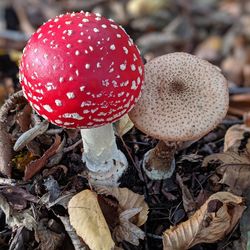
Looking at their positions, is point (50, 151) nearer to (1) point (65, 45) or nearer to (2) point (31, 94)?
(2) point (31, 94)

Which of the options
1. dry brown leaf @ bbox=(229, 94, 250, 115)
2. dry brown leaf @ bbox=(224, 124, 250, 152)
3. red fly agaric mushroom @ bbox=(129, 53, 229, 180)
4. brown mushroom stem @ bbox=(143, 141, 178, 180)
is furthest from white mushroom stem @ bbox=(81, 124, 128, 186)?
dry brown leaf @ bbox=(229, 94, 250, 115)

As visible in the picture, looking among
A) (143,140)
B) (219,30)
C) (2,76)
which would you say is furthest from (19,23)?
(143,140)

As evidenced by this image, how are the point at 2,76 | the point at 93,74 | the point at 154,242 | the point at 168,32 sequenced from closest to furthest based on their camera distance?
the point at 93,74
the point at 154,242
the point at 2,76
the point at 168,32

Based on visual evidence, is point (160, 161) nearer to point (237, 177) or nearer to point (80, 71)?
point (237, 177)

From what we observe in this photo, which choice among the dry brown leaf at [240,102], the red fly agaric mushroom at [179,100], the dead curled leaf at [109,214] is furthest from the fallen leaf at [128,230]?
the dry brown leaf at [240,102]

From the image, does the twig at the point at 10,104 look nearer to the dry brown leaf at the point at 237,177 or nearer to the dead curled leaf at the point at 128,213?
the dead curled leaf at the point at 128,213

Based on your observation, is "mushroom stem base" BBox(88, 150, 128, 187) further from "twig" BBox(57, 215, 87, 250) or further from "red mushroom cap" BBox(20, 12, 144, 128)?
"red mushroom cap" BBox(20, 12, 144, 128)
